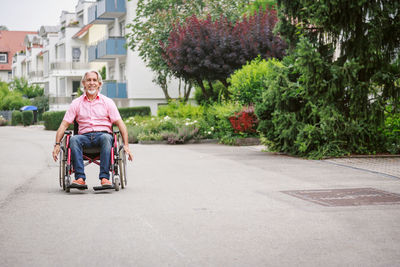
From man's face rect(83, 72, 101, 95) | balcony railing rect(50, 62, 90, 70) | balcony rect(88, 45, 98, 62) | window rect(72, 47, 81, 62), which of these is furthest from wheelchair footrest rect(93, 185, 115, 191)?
window rect(72, 47, 81, 62)

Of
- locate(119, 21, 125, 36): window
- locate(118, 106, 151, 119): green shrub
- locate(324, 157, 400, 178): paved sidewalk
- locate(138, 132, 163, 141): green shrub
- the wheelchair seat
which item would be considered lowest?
locate(138, 132, 163, 141): green shrub

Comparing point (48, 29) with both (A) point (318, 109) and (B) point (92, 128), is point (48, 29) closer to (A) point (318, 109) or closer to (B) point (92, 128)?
(A) point (318, 109)

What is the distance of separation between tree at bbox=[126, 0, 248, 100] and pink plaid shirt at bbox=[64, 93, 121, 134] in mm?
21827

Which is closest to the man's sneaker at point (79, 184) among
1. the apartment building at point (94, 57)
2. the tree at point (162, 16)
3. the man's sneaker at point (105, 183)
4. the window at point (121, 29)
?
the man's sneaker at point (105, 183)

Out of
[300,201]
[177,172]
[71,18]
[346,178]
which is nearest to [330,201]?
[300,201]

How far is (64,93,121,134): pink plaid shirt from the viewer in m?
9.30

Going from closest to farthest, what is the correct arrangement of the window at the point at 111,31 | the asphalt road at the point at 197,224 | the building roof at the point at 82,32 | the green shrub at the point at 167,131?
the asphalt road at the point at 197,224, the green shrub at the point at 167,131, the window at the point at 111,31, the building roof at the point at 82,32

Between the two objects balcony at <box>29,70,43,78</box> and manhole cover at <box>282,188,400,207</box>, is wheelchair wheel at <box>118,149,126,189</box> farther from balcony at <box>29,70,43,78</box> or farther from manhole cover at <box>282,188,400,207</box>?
balcony at <box>29,70,43,78</box>

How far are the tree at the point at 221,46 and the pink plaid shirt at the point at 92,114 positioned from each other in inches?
628

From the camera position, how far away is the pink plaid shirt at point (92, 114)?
9.30 meters

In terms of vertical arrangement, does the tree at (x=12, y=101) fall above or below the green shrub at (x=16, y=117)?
above

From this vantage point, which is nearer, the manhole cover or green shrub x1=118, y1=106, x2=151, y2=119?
the manhole cover

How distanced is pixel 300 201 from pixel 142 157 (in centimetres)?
866

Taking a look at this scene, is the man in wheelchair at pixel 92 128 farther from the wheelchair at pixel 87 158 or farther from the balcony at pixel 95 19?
the balcony at pixel 95 19
